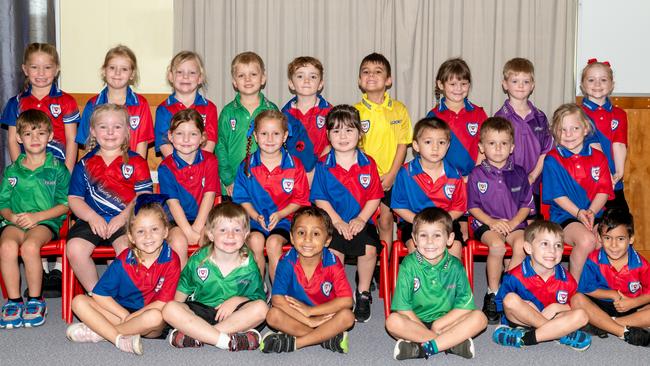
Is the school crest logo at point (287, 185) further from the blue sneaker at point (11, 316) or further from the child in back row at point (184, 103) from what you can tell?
the blue sneaker at point (11, 316)

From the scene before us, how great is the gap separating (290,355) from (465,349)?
29.4 inches

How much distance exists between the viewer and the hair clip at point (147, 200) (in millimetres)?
3639

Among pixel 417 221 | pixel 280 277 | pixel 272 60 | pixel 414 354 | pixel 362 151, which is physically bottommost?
pixel 414 354

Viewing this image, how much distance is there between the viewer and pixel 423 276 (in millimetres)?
3473

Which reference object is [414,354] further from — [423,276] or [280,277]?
[280,277]

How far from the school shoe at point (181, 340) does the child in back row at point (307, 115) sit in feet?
4.27

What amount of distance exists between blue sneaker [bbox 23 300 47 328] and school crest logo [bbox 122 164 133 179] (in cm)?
74

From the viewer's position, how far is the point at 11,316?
3.68 metres

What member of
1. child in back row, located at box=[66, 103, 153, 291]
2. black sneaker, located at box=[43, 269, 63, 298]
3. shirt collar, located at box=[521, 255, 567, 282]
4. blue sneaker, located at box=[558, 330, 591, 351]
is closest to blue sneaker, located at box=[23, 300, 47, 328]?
child in back row, located at box=[66, 103, 153, 291]

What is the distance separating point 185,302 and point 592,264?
1916 mm

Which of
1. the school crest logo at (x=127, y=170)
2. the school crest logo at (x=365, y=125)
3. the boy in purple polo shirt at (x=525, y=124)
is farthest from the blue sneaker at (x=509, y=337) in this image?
the school crest logo at (x=127, y=170)

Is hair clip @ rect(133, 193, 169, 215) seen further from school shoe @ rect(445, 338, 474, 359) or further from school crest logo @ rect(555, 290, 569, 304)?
school crest logo @ rect(555, 290, 569, 304)

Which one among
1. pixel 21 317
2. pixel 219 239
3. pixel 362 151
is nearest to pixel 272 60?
pixel 362 151

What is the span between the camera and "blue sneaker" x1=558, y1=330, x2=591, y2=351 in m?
3.39
